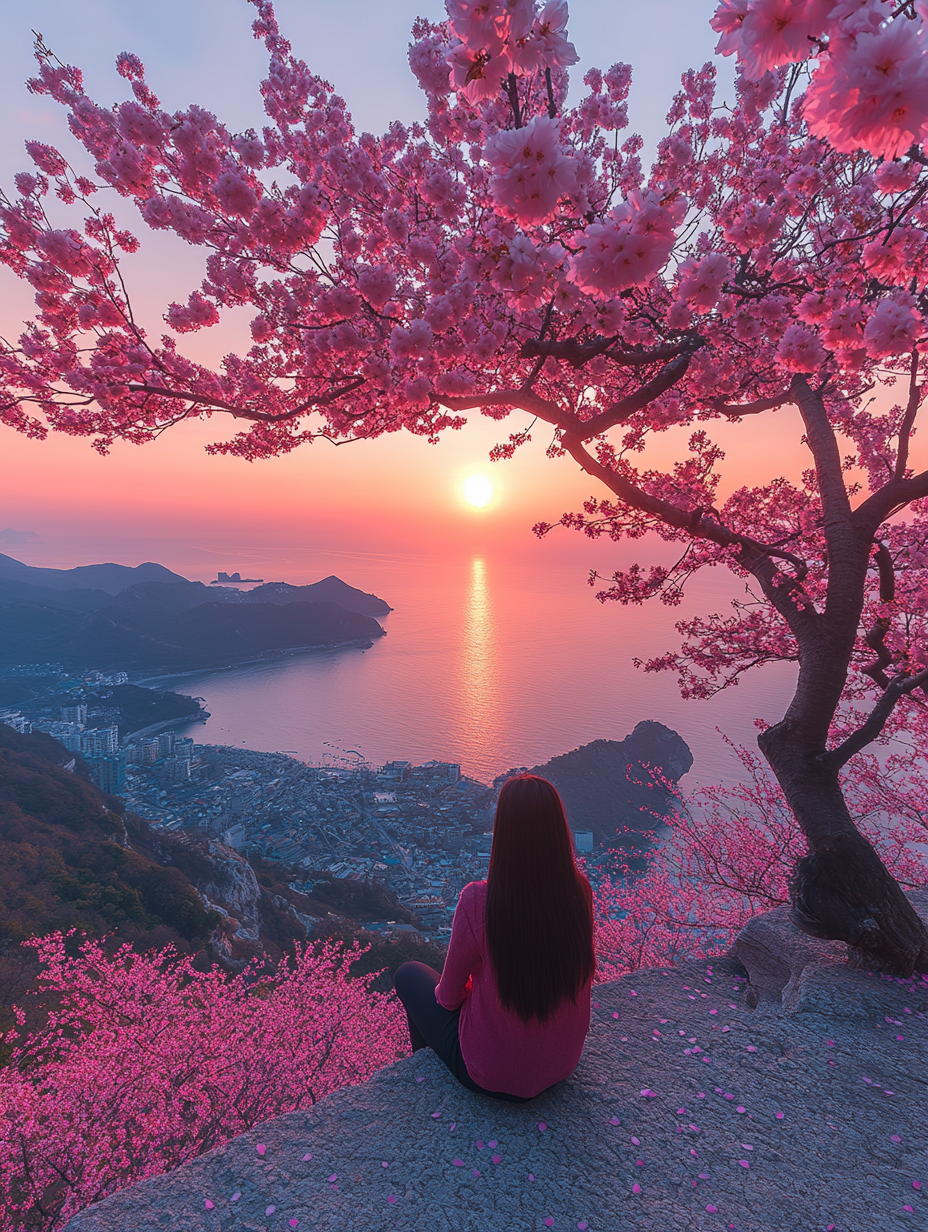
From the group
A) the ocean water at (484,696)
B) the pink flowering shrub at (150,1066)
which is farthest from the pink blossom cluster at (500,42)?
the ocean water at (484,696)

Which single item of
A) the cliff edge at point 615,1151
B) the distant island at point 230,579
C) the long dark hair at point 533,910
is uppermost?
the distant island at point 230,579

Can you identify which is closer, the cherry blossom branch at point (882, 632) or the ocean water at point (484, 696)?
the cherry blossom branch at point (882, 632)

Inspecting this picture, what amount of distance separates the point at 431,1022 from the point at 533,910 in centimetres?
108

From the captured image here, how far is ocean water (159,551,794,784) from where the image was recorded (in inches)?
1195

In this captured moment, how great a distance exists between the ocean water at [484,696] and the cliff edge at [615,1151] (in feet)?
82.0

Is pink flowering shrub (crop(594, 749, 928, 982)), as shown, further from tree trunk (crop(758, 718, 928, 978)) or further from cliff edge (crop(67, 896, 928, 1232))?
cliff edge (crop(67, 896, 928, 1232))

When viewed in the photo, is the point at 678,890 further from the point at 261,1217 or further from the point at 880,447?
the point at 261,1217

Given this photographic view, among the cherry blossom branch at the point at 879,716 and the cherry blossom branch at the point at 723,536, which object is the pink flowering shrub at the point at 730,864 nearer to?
the cherry blossom branch at the point at 879,716

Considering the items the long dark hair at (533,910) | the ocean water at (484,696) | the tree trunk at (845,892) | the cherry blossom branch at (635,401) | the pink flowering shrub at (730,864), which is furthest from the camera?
the ocean water at (484,696)

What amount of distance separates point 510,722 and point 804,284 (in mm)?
32178

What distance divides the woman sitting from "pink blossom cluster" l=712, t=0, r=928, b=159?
2217 mm

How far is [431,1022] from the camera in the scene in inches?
90.2

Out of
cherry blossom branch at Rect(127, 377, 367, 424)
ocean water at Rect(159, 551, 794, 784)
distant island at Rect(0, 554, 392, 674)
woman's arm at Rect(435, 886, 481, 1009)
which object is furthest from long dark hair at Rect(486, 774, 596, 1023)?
distant island at Rect(0, 554, 392, 674)

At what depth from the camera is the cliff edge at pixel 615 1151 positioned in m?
1.72
